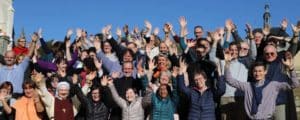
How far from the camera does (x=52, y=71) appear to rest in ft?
36.4

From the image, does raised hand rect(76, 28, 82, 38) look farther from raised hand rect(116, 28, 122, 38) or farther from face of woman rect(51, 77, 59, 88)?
face of woman rect(51, 77, 59, 88)

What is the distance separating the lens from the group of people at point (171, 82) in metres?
8.30

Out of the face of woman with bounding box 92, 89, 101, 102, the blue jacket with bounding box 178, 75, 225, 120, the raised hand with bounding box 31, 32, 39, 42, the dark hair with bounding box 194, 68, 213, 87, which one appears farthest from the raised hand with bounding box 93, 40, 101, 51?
the blue jacket with bounding box 178, 75, 225, 120

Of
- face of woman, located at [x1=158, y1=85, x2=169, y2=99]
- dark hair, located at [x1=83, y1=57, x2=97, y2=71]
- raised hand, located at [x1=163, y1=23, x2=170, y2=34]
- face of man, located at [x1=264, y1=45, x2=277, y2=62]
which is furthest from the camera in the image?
raised hand, located at [x1=163, y1=23, x2=170, y2=34]

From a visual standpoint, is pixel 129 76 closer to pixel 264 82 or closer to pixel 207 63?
pixel 207 63

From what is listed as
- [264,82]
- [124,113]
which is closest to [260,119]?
[264,82]

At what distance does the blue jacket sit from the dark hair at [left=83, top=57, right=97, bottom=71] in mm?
2815

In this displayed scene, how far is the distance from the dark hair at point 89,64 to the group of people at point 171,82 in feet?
0.09

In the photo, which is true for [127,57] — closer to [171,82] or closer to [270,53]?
[171,82]

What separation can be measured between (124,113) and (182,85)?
47.1 inches

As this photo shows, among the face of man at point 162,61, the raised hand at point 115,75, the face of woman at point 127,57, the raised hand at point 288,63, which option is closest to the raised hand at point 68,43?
the face of woman at point 127,57

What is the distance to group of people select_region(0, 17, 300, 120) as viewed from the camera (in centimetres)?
830

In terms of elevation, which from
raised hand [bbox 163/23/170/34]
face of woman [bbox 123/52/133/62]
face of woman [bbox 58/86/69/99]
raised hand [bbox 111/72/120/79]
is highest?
raised hand [bbox 163/23/170/34]

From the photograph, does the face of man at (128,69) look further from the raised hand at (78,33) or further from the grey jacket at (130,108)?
the raised hand at (78,33)
